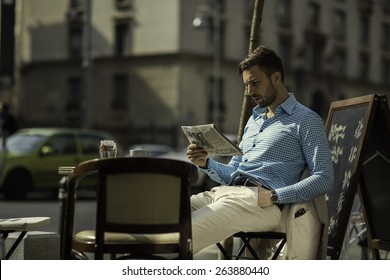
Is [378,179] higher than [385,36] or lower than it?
lower

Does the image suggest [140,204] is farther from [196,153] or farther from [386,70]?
[386,70]

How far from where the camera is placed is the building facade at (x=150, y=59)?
126 ft

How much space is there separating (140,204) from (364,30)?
168ft

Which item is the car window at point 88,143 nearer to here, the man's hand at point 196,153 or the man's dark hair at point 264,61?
the man's hand at point 196,153

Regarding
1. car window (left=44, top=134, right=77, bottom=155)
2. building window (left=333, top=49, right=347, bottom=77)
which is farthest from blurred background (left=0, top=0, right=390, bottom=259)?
car window (left=44, top=134, right=77, bottom=155)

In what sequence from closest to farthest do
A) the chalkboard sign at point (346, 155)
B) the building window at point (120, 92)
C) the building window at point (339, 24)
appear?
the chalkboard sign at point (346, 155)
the building window at point (120, 92)
the building window at point (339, 24)

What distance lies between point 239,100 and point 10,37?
3788 cm

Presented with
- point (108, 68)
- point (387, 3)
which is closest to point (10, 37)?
point (108, 68)

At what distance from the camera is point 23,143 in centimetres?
1700

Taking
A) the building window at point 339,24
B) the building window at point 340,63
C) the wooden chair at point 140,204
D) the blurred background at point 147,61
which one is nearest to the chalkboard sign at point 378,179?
the wooden chair at point 140,204

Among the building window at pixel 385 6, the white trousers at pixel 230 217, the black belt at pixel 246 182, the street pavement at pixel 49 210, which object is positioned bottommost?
the street pavement at pixel 49 210

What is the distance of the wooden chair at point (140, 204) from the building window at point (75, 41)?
1559 inches

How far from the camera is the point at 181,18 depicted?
1497 inches

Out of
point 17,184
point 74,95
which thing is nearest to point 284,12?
point 74,95
